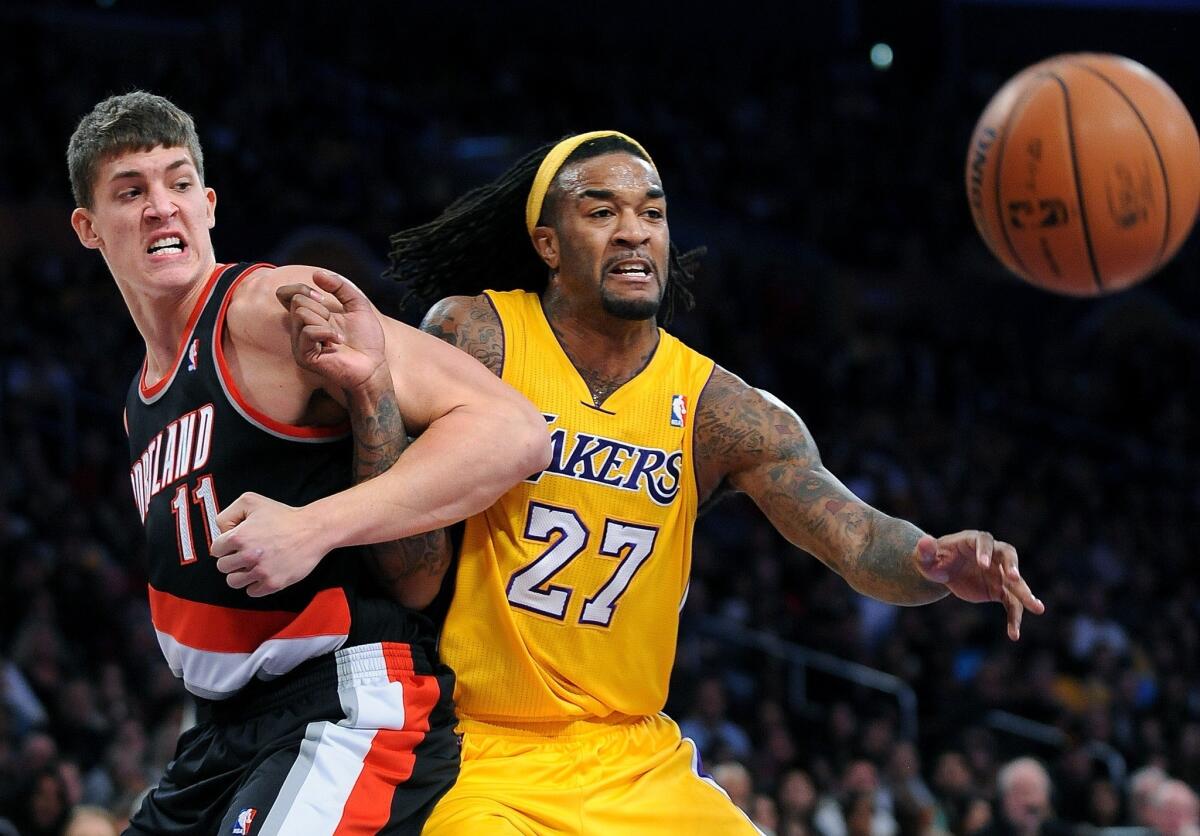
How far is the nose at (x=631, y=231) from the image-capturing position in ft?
11.9

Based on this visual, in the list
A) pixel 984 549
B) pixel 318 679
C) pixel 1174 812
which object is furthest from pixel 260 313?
pixel 1174 812

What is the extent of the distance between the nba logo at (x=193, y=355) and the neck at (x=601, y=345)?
0.93 m

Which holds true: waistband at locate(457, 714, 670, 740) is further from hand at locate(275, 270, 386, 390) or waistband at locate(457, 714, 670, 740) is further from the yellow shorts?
hand at locate(275, 270, 386, 390)

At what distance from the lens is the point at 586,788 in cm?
335

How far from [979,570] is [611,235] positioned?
3.86ft

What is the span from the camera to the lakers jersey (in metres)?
3.41

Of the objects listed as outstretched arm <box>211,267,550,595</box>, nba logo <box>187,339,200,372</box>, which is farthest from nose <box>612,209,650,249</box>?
nba logo <box>187,339,200,372</box>

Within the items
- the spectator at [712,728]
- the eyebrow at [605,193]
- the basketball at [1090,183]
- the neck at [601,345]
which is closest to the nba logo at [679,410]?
the neck at [601,345]

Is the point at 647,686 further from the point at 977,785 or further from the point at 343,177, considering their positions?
the point at 343,177

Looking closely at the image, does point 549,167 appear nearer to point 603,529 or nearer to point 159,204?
point 603,529

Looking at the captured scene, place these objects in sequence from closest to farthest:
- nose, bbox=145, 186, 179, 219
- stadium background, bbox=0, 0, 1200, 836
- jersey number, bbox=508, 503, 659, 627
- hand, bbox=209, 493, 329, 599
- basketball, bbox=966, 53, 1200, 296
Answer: hand, bbox=209, 493, 329, 599
nose, bbox=145, 186, 179, 219
jersey number, bbox=508, 503, 659, 627
basketball, bbox=966, 53, 1200, 296
stadium background, bbox=0, 0, 1200, 836

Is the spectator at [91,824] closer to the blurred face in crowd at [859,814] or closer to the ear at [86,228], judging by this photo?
the ear at [86,228]

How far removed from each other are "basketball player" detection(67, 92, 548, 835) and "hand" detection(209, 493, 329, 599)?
0.73ft

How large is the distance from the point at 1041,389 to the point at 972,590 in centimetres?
1266
